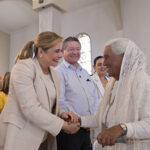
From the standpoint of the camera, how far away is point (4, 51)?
428 inches

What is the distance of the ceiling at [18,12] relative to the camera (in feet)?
28.9

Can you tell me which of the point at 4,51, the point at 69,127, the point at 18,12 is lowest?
the point at 69,127

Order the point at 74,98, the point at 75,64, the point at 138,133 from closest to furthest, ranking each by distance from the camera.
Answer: the point at 138,133 < the point at 74,98 < the point at 75,64

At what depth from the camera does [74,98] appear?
2.54m

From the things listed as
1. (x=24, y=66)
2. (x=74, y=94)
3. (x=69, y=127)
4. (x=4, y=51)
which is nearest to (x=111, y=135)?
(x=69, y=127)

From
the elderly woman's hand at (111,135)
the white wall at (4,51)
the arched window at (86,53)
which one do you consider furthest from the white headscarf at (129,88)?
the white wall at (4,51)

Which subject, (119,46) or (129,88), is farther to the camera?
(119,46)

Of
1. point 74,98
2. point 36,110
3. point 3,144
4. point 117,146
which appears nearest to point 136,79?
point 117,146

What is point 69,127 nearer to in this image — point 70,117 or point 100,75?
point 70,117

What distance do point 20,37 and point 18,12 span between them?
157cm

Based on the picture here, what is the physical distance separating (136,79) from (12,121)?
103cm

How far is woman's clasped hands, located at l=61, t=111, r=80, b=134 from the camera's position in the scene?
6.48 feet

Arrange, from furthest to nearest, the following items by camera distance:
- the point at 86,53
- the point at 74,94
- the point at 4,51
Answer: the point at 4,51
the point at 86,53
the point at 74,94

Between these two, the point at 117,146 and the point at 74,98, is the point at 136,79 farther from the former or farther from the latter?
the point at 74,98
